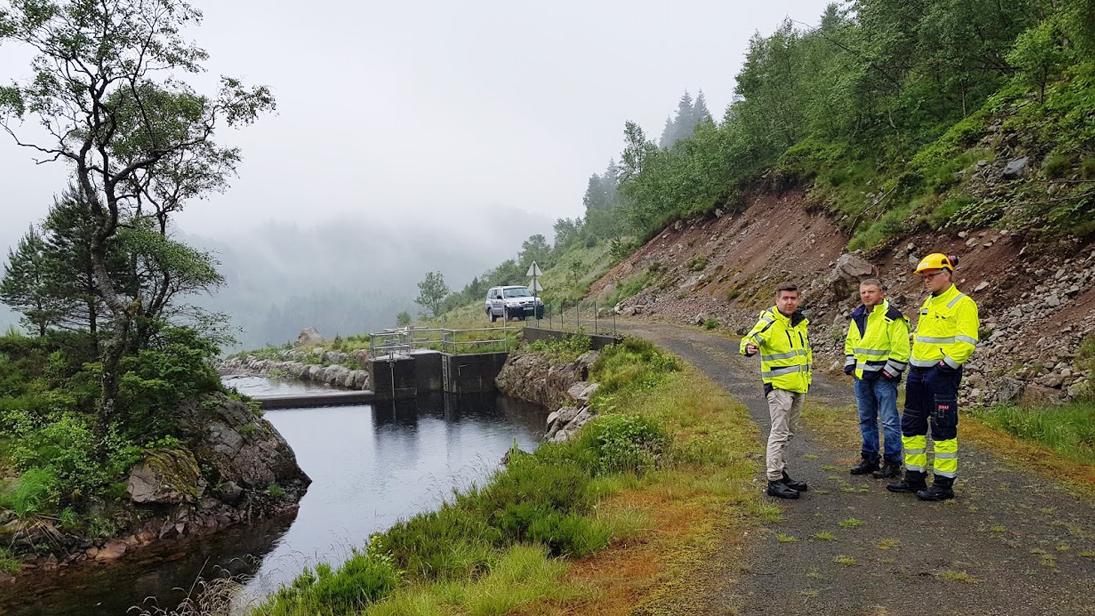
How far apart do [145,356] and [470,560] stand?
574 inches

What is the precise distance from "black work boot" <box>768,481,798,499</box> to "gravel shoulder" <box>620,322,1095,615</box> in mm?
108

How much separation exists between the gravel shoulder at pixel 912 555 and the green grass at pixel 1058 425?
82cm

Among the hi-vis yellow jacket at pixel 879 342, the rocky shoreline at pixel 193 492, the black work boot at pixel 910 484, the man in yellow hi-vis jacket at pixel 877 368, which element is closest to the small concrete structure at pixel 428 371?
the rocky shoreline at pixel 193 492

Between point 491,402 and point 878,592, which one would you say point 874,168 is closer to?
point 491,402

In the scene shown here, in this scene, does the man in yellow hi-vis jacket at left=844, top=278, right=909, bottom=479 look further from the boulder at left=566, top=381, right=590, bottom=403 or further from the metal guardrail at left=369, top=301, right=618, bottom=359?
the metal guardrail at left=369, top=301, right=618, bottom=359

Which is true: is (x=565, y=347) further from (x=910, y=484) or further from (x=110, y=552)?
(x=910, y=484)

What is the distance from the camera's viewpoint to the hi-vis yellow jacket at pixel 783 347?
5.95m

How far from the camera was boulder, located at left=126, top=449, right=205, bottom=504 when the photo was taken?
13.3m

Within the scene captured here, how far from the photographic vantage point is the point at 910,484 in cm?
591

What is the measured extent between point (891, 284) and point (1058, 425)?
297 inches

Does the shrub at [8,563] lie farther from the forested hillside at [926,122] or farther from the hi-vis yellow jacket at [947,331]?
the forested hillside at [926,122]

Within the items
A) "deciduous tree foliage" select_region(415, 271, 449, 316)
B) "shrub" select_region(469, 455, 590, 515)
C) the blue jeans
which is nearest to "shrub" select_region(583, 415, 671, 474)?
"shrub" select_region(469, 455, 590, 515)

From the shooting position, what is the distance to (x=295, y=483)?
1616 cm

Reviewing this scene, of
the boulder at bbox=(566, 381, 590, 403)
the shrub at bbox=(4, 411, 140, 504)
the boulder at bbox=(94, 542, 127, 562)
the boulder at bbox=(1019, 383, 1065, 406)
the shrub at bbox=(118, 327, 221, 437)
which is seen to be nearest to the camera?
the boulder at bbox=(1019, 383, 1065, 406)
